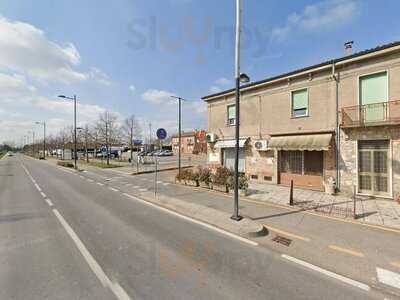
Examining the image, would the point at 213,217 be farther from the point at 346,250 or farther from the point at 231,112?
the point at 231,112

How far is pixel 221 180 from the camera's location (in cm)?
1205

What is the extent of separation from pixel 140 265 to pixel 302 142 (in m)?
10.9

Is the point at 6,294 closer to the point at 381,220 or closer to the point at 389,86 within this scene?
the point at 381,220

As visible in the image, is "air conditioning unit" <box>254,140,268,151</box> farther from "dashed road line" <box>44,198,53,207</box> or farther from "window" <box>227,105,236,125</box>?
"dashed road line" <box>44,198,53,207</box>

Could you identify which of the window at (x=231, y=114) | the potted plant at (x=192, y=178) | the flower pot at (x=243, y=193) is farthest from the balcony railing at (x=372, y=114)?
the potted plant at (x=192, y=178)

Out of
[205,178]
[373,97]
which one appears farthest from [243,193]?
[373,97]

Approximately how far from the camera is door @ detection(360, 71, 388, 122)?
1005 centimetres

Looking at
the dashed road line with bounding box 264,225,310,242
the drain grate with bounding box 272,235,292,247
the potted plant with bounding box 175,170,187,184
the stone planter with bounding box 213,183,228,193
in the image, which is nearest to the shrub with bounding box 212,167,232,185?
the stone planter with bounding box 213,183,228,193

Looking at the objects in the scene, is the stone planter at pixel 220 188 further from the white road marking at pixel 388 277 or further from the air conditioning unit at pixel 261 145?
the white road marking at pixel 388 277

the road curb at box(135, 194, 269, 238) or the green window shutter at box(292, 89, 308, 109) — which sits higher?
the green window shutter at box(292, 89, 308, 109)

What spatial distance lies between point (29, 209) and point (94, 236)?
4.68 metres

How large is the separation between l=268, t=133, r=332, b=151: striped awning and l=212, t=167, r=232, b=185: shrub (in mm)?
Answer: 3640

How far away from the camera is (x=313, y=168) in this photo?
41.5ft

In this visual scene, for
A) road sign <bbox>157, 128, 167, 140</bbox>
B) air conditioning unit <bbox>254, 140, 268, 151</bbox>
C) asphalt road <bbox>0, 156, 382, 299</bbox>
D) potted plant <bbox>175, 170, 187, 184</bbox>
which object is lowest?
asphalt road <bbox>0, 156, 382, 299</bbox>
